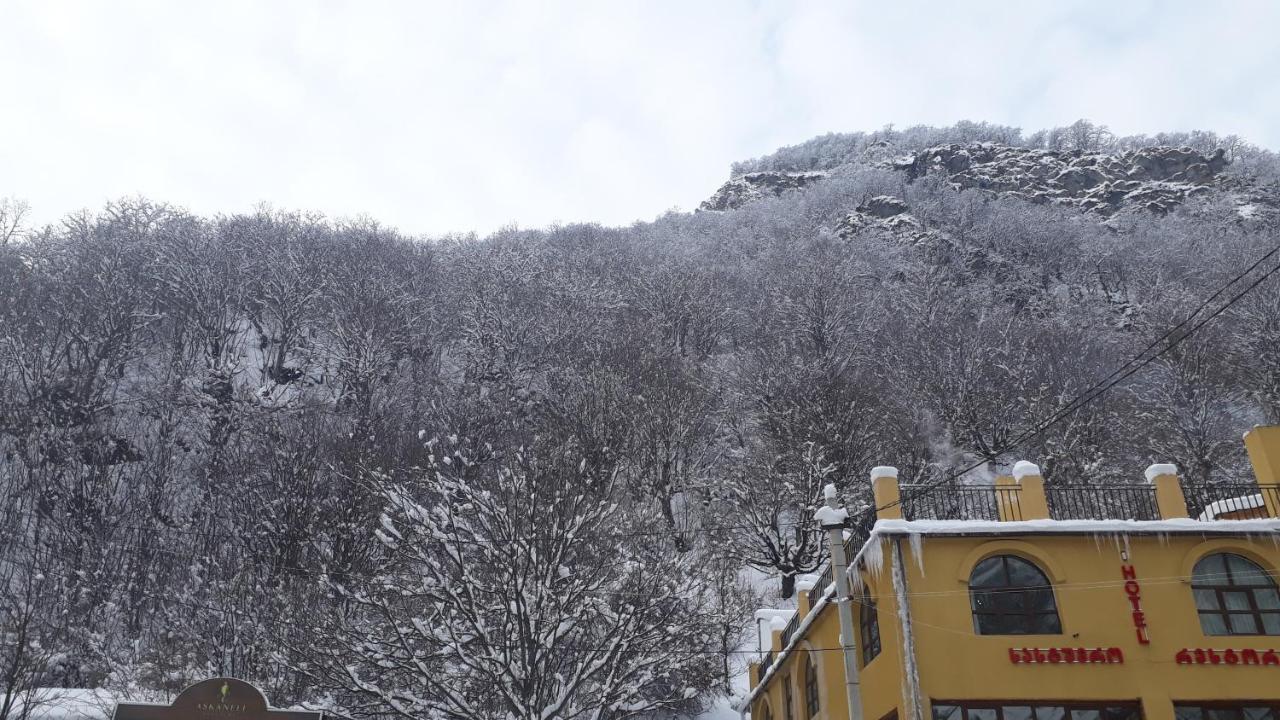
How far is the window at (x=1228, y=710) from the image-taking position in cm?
1336

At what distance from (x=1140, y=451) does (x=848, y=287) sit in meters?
21.2

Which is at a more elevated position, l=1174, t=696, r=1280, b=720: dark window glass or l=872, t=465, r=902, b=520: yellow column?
l=872, t=465, r=902, b=520: yellow column

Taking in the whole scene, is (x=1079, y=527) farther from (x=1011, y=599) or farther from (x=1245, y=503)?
(x=1245, y=503)

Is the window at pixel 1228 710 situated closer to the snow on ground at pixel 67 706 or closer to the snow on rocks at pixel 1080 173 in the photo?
the snow on ground at pixel 67 706

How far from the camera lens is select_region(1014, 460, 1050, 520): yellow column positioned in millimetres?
15641

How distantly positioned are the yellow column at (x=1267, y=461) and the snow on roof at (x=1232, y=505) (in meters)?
0.54

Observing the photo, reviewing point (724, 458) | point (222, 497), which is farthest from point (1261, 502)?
point (222, 497)

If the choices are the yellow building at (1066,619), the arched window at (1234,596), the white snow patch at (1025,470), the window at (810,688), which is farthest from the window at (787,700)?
the arched window at (1234,596)

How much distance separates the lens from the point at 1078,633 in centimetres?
1377

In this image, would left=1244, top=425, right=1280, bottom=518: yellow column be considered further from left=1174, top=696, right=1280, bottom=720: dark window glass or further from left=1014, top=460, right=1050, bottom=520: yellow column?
left=1014, top=460, right=1050, bottom=520: yellow column

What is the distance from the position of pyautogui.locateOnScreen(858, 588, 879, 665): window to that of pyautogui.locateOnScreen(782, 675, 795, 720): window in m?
5.05

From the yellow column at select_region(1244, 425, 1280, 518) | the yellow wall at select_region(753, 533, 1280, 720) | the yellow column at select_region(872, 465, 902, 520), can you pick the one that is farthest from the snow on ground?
the yellow column at select_region(1244, 425, 1280, 518)

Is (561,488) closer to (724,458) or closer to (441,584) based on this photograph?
(441,584)

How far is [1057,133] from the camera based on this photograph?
113 metres
